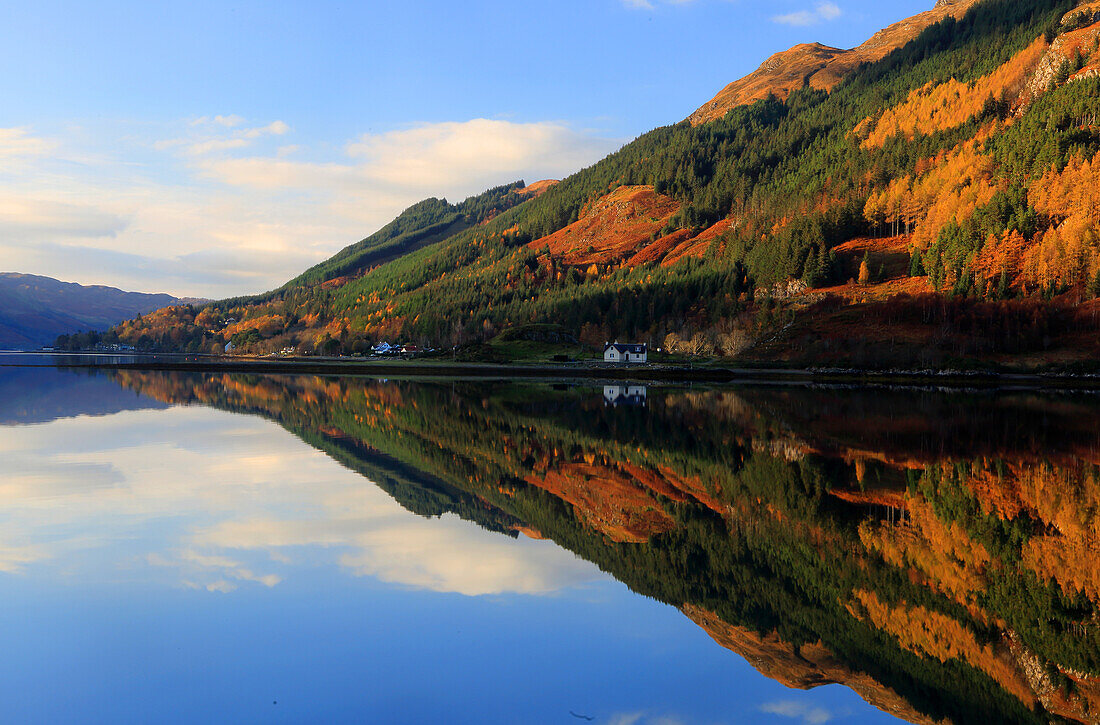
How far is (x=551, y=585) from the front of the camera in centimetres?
1304

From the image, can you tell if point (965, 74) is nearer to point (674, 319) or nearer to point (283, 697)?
point (674, 319)

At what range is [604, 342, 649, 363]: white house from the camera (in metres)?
123

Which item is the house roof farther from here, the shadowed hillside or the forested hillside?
the shadowed hillside

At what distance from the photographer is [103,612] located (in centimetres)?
1084

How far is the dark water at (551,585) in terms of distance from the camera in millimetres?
8617

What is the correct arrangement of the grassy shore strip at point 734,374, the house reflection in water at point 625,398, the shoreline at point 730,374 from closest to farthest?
the house reflection in water at point 625,398
the shoreline at point 730,374
the grassy shore strip at point 734,374

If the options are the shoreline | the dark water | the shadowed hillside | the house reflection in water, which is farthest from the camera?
the shoreline

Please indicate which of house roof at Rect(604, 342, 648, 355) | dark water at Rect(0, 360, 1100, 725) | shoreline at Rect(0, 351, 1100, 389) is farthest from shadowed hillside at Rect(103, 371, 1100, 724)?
house roof at Rect(604, 342, 648, 355)

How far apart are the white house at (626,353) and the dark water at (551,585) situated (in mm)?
94346

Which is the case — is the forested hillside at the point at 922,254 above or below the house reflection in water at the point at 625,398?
above

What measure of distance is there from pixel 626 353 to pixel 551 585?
113 meters

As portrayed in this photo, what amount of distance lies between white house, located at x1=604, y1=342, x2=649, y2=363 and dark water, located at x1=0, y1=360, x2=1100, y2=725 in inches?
3714

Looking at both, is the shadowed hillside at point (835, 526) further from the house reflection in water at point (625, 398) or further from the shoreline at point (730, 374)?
the shoreline at point (730, 374)

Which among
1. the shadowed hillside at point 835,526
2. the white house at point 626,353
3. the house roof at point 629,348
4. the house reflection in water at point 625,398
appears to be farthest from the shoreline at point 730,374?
the shadowed hillside at point 835,526
